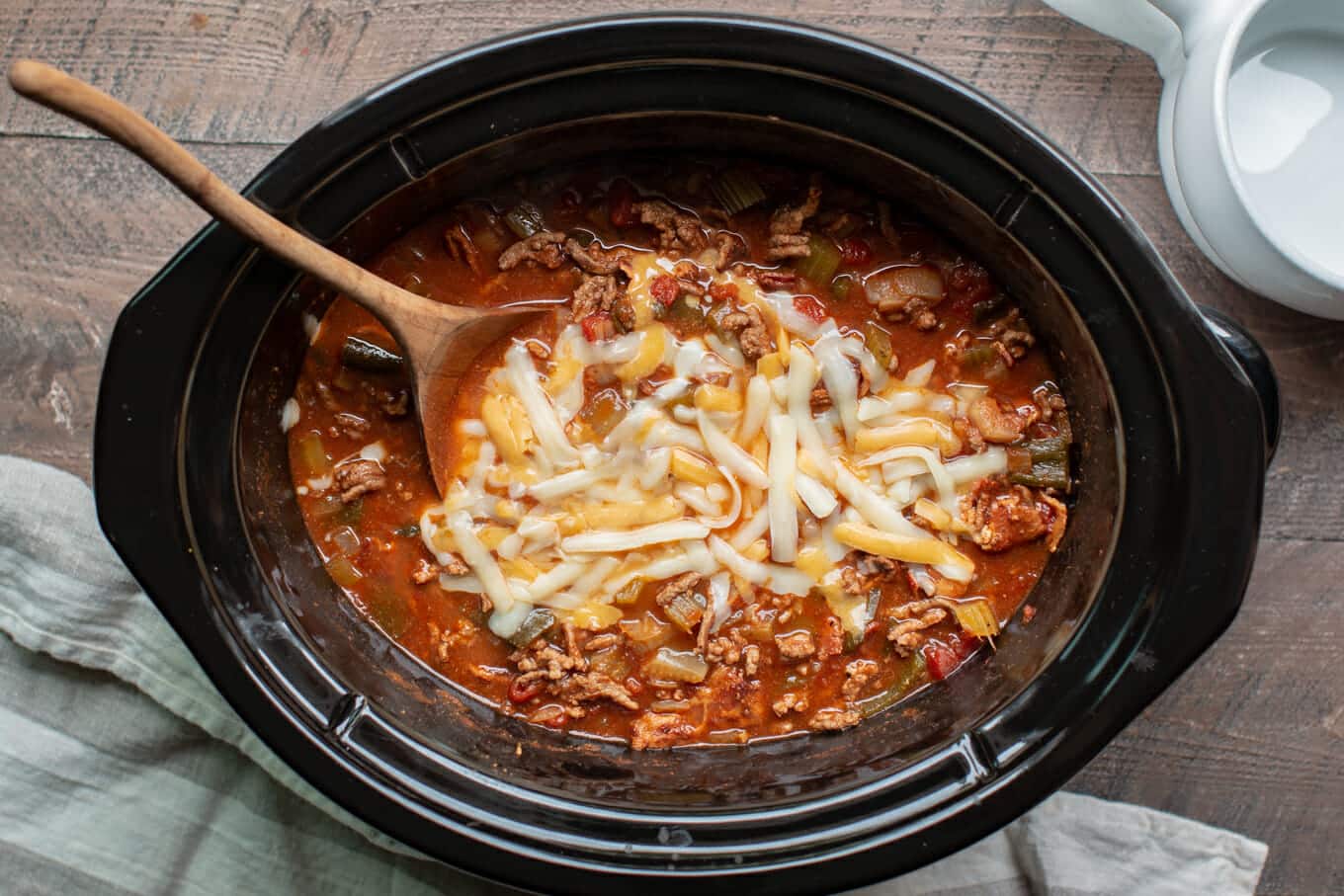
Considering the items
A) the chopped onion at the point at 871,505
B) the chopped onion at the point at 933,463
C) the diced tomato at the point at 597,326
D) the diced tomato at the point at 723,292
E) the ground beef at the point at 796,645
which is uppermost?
the diced tomato at the point at 723,292

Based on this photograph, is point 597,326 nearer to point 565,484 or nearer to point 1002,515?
point 565,484

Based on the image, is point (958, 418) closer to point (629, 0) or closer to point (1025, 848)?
point (1025, 848)

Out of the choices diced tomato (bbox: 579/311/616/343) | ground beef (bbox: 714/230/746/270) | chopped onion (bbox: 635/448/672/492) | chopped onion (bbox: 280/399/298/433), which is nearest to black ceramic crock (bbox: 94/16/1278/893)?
chopped onion (bbox: 280/399/298/433)

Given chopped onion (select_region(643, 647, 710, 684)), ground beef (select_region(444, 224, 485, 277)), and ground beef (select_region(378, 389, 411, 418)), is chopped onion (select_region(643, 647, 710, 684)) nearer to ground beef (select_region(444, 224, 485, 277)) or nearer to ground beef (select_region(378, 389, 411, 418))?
ground beef (select_region(378, 389, 411, 418))

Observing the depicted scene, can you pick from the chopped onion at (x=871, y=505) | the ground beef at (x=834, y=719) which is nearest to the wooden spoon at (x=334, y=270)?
the chopped onion at (x=871, y=505)

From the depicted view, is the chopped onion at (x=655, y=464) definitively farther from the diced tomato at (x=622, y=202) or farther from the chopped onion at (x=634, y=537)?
the diced tomato at (x=622, y=202)

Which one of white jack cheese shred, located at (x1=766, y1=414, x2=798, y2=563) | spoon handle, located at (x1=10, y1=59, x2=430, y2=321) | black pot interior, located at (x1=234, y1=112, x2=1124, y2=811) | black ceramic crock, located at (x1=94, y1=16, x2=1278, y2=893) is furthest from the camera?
white jack cheese shred, located at (x1=766, y1=414, x2=798, y2=563)
